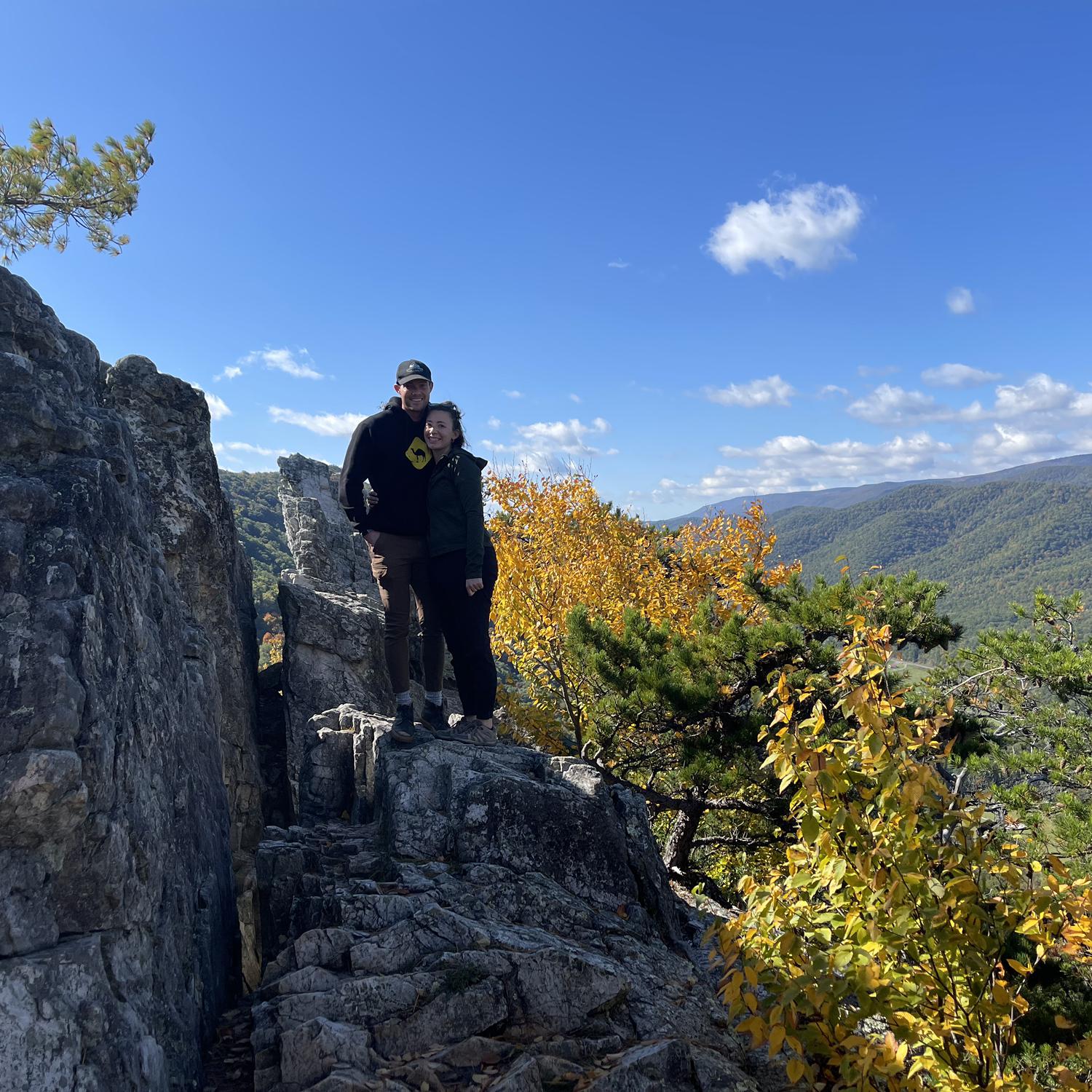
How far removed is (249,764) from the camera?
9.45 meters

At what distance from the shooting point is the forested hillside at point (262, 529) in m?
57.1

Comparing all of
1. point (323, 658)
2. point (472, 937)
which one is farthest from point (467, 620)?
point (323, 658)

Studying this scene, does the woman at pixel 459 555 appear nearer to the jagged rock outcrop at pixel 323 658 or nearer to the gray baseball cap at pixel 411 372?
the gray baseball cap at pixel 411 372

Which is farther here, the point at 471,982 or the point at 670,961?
the point at 670,961

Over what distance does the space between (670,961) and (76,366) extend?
22.7 ft

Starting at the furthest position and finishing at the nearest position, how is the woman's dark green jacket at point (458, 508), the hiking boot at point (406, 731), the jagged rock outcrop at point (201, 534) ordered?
the jagged rock outcrop at point (201, 534) → the hiking boot at point (406, 731) → the woman's dark green jacket at point (458, 508)

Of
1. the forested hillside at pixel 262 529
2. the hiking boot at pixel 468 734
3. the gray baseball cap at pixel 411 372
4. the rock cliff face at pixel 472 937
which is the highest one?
the forested hillside at pixel 262 529

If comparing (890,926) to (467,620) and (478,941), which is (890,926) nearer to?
(478,941)

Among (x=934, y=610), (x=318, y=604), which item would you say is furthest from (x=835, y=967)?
(x=934, y=610)

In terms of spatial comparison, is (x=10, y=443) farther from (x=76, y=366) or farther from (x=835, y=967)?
(x=835, y=967)

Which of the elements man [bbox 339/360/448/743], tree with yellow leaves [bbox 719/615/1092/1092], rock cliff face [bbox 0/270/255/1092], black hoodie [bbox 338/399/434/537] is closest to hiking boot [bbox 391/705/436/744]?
man [bbox 339/360/448/743]

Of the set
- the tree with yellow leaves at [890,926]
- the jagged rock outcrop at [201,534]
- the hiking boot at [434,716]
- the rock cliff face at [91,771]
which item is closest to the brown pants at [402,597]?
the hiking boot at [434,716]

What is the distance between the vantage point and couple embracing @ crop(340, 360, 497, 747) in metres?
7.45

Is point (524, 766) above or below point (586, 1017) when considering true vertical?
above
